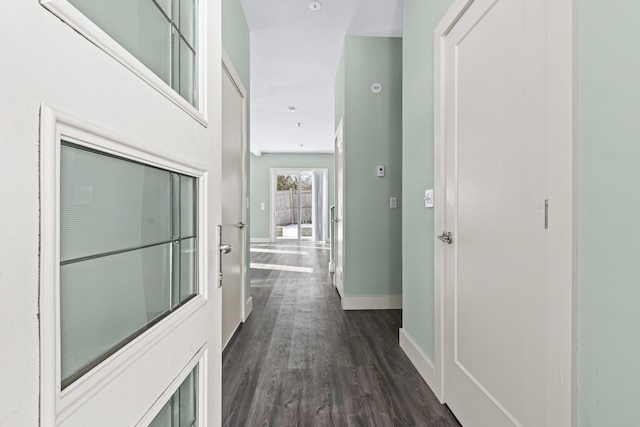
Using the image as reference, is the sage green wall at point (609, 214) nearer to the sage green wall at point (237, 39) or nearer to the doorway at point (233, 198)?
the doorway at point (233, 198)

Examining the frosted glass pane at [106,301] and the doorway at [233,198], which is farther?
the doorway at [233,198]

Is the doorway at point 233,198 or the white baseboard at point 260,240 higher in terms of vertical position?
the doorway at point 233,198

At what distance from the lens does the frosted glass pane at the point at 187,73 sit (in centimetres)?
80

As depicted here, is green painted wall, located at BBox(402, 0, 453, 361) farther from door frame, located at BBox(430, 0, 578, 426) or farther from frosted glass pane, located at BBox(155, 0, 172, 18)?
frosted glass pane, located at BBox(155, 0, 172, 18)

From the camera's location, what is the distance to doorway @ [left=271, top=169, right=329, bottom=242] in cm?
931

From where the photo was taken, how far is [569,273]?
0.87 m

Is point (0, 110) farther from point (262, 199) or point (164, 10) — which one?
point (262, 199)

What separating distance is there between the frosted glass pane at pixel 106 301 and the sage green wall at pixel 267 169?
28.4ft

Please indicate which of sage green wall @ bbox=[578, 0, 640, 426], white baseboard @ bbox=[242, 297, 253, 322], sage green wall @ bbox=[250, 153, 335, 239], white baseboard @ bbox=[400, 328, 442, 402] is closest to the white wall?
sage green wall @ bbox=[578, 0, 640, 426]

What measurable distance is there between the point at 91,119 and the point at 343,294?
304 centimetres

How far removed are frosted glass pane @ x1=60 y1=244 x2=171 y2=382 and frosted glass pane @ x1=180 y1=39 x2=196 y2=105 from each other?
0.38 m

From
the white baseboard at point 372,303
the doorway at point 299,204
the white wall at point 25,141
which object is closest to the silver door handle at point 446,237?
the white wall at point 25,141

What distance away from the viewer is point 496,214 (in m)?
1.25

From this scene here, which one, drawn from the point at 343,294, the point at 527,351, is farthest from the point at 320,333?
the point at 527,351
